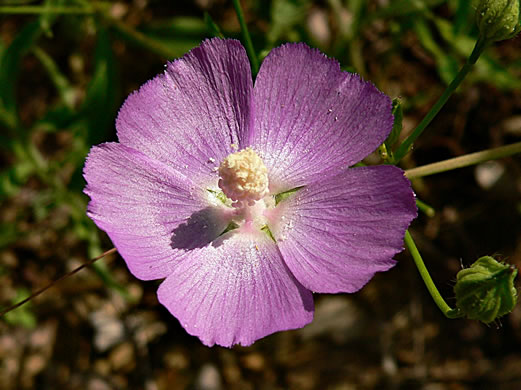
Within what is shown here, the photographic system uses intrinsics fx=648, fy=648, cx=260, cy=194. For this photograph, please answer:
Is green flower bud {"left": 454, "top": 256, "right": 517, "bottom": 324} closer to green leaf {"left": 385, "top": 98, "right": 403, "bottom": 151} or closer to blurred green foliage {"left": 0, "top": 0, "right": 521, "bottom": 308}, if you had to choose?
green leaf {"left": 385, "top": 98, "right": 403, "bottom": 151}

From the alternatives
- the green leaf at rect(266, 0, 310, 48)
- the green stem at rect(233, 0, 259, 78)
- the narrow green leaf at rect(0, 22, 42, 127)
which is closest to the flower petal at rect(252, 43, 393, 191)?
the green stem at rect(233, 0, 259, 78)

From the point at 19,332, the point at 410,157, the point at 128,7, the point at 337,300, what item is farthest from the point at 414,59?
the point at 19,332

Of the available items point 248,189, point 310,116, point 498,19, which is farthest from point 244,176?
point 498,19

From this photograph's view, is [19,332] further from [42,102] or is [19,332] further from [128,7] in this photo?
[128,7]

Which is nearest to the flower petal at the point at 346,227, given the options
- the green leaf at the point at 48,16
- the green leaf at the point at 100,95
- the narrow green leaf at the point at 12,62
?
the green leaf at the point at 100,95

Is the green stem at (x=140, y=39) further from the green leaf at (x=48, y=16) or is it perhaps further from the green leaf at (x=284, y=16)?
the green leaf at (x=284, y=16)

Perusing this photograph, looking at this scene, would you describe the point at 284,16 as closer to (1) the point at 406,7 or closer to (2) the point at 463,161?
(1) the point at 406,7
